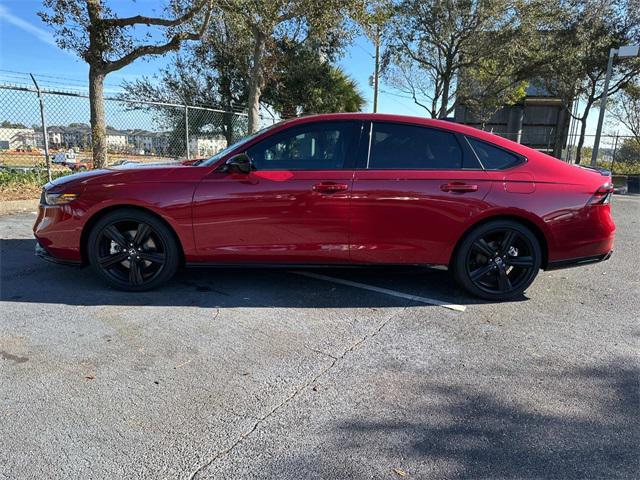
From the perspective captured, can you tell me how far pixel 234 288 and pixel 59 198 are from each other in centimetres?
177

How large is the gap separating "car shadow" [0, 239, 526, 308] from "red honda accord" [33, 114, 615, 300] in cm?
23

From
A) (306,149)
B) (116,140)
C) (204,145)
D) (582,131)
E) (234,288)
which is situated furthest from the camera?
(582,131)

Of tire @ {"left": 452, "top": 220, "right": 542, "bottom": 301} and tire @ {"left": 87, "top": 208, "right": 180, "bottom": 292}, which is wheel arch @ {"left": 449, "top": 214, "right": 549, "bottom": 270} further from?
tire @ {"left": 87, "top": 208, "right": 180, "bottom": 292}

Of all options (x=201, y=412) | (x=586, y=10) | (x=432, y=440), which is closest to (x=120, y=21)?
(x=201, y=412)

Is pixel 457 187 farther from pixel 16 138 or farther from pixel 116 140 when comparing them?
pixel 116 140

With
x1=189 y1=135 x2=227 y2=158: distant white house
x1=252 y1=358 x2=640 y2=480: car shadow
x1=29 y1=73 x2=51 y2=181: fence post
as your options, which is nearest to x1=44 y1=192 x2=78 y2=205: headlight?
x1=252 y1=358 x2=640 y2=480: car shadow

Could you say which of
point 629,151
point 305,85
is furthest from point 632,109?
point 305,85

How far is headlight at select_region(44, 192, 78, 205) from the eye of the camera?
13.3 feet

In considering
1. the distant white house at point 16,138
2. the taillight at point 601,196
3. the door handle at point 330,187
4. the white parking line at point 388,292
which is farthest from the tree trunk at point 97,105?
the taillight at point 601,196

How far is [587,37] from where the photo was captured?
17.9 meters

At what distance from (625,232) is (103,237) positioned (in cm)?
792

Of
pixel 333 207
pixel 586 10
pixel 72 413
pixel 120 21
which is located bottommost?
pixel 72 413

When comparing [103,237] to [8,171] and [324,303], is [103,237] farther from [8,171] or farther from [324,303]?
[8,171]

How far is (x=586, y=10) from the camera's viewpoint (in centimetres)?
1750
